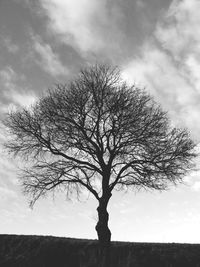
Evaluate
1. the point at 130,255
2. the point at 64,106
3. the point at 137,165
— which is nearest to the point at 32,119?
the point at 64,106

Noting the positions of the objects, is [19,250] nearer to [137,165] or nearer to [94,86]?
[137,165]

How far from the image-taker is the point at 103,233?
18719 mm

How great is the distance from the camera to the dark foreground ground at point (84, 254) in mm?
18672

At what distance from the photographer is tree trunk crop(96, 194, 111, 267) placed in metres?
18.2

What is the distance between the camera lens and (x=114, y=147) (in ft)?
66.5

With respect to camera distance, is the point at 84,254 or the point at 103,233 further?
the point at 84,254

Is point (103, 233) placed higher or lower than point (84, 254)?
higher

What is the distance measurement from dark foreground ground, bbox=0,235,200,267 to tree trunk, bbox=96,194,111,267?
906mm

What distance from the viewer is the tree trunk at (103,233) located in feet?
59.7

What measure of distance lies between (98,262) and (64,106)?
929cm

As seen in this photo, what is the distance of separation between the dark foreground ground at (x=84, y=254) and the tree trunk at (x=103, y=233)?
35.7 inches

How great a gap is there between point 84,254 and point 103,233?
2.36 meters

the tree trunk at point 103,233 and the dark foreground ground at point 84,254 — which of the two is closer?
the tree trunk at point 103,233

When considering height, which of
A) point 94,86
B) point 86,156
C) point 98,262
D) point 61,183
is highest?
point 94,86
